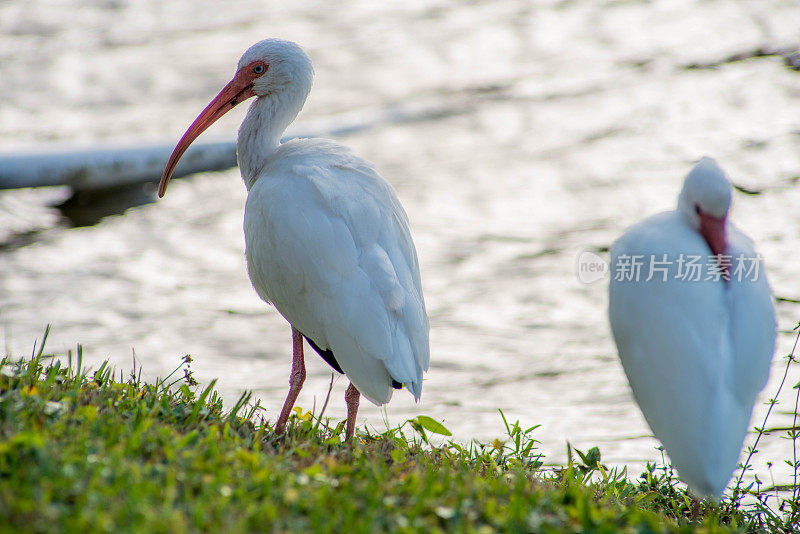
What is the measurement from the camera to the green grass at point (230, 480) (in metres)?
2.88

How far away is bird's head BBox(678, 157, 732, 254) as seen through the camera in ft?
12.7

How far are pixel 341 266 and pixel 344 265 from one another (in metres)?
0.01

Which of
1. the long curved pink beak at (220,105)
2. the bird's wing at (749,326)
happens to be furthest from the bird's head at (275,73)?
the bird's wing at (749,326)

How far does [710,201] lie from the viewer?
3.87 m

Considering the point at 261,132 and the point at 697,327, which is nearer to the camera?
the point at 697,327

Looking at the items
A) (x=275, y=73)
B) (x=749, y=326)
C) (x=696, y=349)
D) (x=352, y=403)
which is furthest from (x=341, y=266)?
(x=749, y=326)

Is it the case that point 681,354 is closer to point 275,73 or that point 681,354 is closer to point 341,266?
point 341,266

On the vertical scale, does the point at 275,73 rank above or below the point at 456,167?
below

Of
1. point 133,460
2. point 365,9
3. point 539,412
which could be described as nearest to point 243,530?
point 133,460

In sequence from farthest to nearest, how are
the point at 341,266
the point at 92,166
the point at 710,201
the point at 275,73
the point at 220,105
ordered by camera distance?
the point at 92,166
the point at 220,105
the point at 275,73
the point at 341,266
the point at 710,201

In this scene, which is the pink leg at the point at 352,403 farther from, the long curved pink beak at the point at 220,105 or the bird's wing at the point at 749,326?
the bird's wing at the point at 749,326

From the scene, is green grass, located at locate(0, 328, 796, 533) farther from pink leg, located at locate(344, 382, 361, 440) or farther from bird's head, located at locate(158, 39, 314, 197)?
bird's head, located at locate(158, 39, 314, 197)

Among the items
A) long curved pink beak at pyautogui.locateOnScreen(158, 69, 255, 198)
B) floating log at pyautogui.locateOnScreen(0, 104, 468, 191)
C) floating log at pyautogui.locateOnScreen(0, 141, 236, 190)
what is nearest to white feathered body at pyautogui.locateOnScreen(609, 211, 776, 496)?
long curved pink beak at pyautogui.locateOnScreen(158, 69, 255, 198)

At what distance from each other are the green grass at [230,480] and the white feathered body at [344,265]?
0.41 meters
